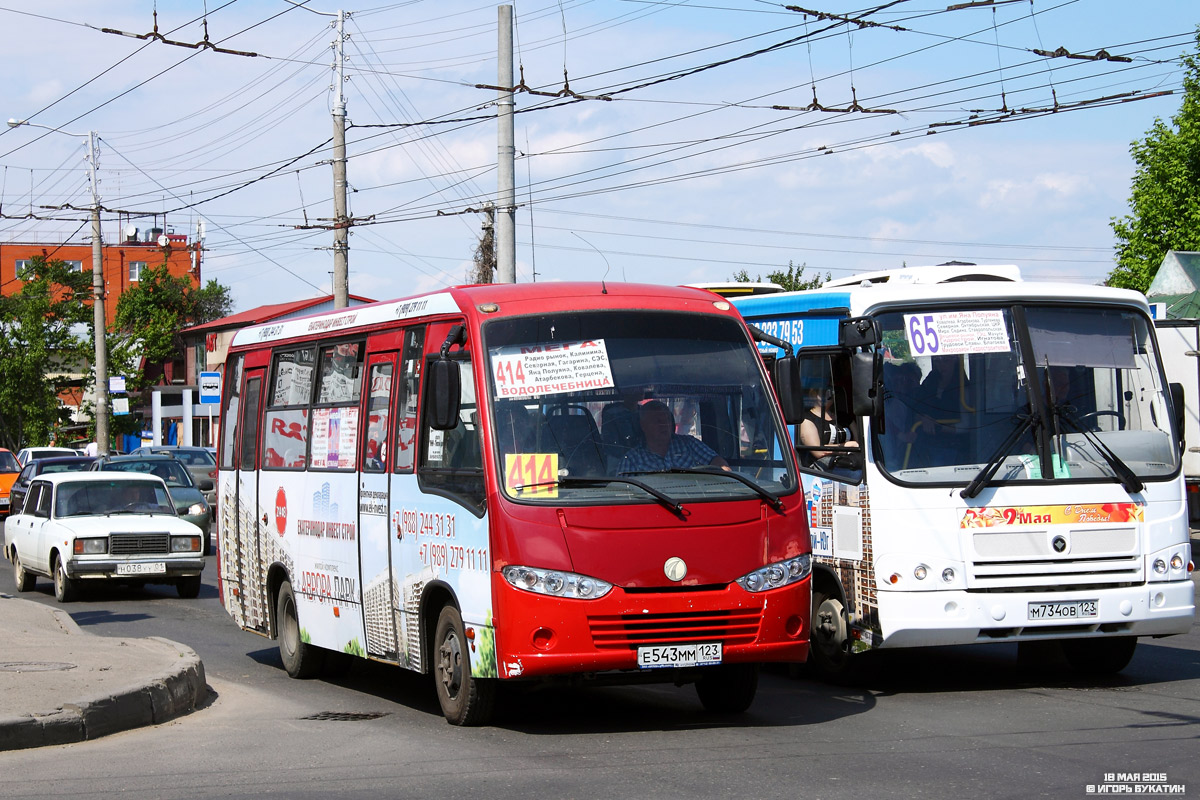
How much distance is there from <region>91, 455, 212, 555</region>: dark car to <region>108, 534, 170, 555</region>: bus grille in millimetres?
6706

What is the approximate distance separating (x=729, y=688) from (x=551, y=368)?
238 centimetres

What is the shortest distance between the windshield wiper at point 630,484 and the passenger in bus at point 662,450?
12 centimetres

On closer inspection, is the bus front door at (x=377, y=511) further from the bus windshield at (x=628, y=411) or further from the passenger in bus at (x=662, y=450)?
the passenger in bus at (x=662, y=450)

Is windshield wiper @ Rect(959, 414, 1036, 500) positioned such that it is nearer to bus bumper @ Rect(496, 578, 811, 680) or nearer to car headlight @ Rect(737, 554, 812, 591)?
car headlight @ Rect(737, 554, 812, 591)

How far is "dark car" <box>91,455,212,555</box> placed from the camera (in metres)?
25.9

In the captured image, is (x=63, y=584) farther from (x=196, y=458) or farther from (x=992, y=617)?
(x=196, y=458)

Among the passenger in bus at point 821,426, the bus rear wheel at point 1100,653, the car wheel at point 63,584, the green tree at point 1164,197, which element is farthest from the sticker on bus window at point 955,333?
the green tree at point 1164,197

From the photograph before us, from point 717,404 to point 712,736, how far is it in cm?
197

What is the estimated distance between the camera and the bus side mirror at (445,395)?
852cm

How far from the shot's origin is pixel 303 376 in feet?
39.2

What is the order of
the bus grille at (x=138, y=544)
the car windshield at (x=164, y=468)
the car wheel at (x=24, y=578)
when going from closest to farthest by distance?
the bus grille at (x=138, y=544), the car wheel at (x=24, y=578), the car windshield at (x=164, y=468)

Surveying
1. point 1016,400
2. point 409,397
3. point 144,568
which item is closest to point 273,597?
point 409,397

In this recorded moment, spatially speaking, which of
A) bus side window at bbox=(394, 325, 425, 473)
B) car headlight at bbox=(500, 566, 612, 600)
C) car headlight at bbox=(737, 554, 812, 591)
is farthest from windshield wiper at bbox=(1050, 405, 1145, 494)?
bus side window at bbox=(394, 325, 425, 473)

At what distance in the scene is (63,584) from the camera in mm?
18984
